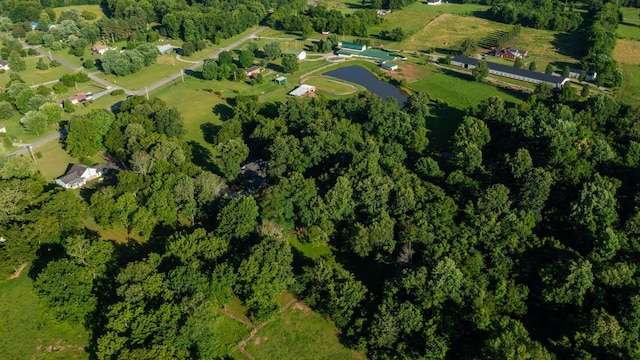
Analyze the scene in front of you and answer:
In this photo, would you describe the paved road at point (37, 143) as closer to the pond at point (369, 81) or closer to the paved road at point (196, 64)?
the paved road at point (196, 64)

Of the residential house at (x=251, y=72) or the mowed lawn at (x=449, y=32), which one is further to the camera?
the mowed lawn at (x=449, y=32)

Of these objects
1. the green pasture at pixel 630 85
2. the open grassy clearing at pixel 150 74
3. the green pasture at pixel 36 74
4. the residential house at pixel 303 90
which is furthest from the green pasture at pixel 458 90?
the green pasture at pixel 36 74

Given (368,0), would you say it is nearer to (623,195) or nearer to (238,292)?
(623,195)

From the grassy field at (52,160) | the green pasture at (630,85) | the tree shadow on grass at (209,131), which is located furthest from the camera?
the green pasture at (630,85)

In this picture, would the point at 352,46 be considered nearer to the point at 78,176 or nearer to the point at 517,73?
the point at 517,73

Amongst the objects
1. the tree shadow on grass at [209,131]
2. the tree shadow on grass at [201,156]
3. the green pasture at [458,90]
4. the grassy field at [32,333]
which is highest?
the green pasture at [458,90]

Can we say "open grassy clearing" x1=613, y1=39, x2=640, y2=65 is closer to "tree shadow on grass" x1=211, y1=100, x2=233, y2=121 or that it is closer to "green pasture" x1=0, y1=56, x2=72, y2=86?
"tree shadow on grass" x1=211, y1=100, x2=233, y2=121
